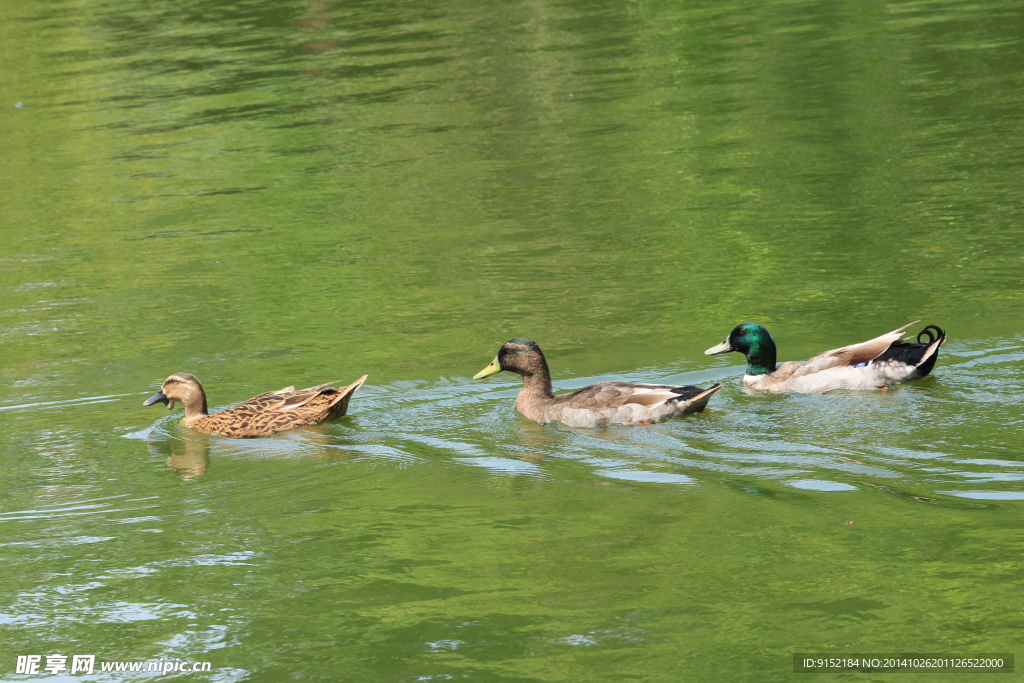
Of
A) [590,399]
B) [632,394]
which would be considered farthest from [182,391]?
[632,394]

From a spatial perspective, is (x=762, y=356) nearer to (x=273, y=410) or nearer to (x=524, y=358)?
(x=524, y=358)

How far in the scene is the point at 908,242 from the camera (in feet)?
45.6

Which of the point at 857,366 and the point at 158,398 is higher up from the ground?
the point at 158,398

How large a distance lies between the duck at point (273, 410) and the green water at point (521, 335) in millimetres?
170

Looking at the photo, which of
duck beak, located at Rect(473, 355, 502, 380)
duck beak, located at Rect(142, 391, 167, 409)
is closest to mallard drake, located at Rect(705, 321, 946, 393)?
duck beak, located at Rect(473, 355, 502, 380)

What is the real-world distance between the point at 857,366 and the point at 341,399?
374cm

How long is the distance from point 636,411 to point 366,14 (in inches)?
1112

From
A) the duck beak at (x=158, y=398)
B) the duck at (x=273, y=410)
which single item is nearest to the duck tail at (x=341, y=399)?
the duck at (x=273, y=410)

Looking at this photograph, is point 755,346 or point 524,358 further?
point 755,346

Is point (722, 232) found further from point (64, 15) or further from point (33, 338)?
point (64, 15)

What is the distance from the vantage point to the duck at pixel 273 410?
33.6ft

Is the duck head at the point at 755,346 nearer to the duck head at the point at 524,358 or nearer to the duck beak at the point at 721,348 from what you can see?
the duck beak at the point at 721,348
